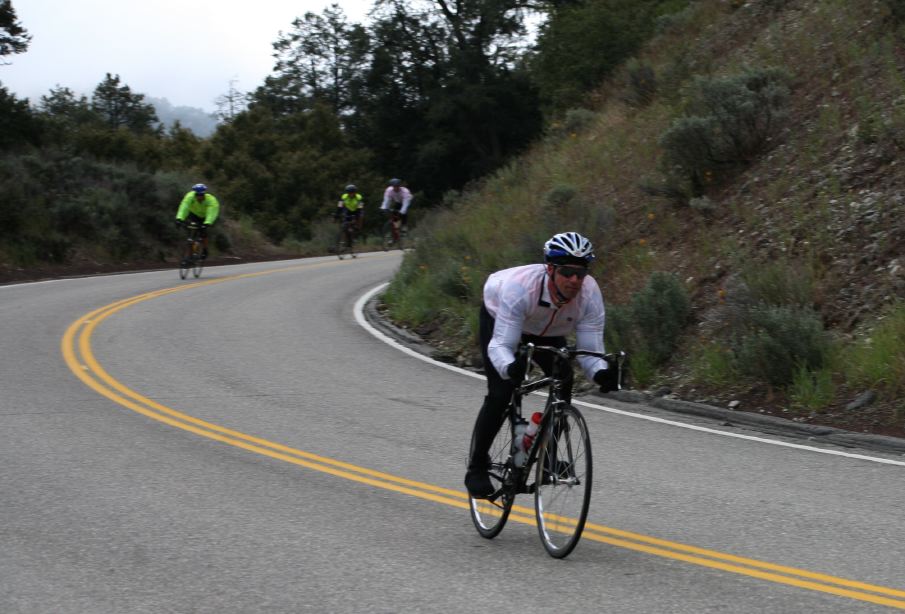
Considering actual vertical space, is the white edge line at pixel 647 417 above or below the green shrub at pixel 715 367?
below

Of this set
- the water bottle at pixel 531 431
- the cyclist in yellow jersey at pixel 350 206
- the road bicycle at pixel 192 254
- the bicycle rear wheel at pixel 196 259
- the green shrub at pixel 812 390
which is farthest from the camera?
the cyclist in yellow jersey at pixel 350 206

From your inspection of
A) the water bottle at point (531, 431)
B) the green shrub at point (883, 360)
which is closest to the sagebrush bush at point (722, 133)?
the green shrub at point (883, 360)

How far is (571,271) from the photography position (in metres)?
6.44

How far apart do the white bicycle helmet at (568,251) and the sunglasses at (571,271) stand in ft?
0.14

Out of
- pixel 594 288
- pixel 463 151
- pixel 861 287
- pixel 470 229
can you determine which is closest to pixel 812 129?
pixel 861 287

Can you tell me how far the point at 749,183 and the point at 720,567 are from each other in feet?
38.7

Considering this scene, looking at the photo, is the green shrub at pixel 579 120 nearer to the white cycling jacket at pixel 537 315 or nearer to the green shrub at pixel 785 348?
the green shrub at pixel 785 348

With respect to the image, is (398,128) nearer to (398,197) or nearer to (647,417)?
(398,197)

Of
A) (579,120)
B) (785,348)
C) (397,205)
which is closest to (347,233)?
(397,205)

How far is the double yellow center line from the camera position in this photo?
19.6 feet

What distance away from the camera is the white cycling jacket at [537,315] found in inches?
262

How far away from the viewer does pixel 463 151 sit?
197ft

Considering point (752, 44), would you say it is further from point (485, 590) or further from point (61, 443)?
point (485, 590)

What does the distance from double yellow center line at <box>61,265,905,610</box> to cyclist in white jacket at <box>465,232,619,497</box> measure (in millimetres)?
924
